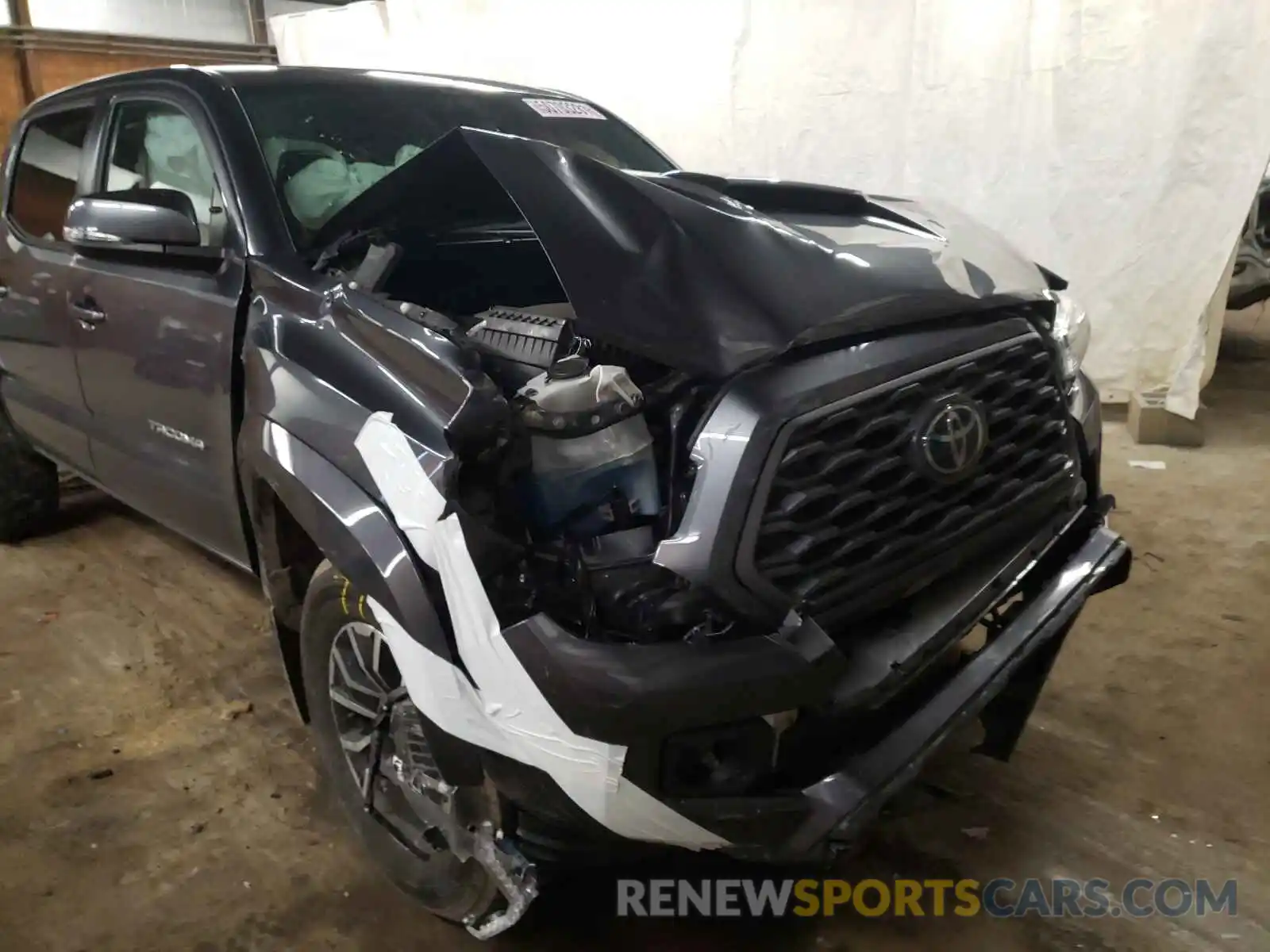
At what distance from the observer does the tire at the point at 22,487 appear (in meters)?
3.62

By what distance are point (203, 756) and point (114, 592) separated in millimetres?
1231

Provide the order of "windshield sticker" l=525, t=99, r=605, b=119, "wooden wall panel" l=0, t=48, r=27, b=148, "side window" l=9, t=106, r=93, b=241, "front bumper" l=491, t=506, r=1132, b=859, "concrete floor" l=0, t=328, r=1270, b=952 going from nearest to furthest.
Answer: "front bumper" l=491, t=506, r=1132, b=859
"concrete floor" l=0, t=328, r=1270, b=952
"windshield sticker" l=525, t=99, r=605, b=119
"side window" l=9, t=106, r=93, b=241
"wooden wall panel" l=0, t=48, r=27, b=148

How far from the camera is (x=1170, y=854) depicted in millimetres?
1972

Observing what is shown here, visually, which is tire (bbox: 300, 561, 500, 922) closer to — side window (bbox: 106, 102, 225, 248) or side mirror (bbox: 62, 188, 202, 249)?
side mirror (bbox: 62, 188, 202, 249)

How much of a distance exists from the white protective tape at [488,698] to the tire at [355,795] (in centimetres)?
26

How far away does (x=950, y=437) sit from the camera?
151 cm

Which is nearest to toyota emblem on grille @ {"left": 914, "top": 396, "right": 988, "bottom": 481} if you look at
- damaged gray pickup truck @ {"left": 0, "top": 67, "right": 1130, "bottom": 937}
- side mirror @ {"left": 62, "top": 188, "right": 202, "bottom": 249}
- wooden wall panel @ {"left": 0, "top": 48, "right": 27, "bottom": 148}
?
damaged gray pickup truck @ {"left": 0, "top": 67, "right": 1130, "bottom": 937}

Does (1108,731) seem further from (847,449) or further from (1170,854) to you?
(847,449)

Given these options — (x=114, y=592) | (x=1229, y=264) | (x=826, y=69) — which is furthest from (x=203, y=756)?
(x=1229, y=264)

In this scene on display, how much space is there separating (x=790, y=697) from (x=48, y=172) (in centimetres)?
316

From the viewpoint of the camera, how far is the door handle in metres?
2.52

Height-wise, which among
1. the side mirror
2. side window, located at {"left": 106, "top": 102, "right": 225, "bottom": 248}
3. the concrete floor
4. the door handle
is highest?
side window, located at {"left": 106, "top": 102, "right": 225, "bottom": 248}

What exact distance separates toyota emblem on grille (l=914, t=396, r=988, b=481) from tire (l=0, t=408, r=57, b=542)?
3476 millimetres

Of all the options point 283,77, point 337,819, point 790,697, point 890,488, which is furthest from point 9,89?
point 790,697
